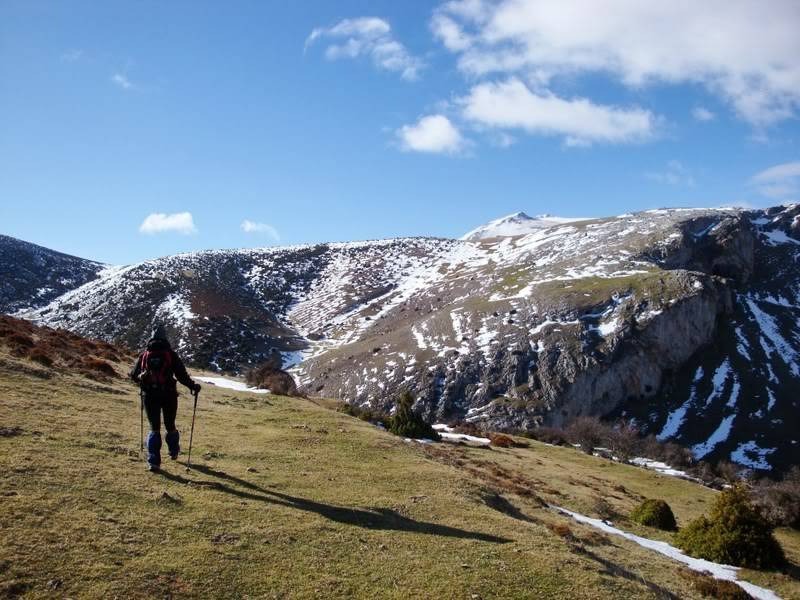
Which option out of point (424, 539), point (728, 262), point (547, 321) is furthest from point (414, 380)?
point (728, 262)

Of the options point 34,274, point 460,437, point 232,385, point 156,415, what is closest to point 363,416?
point 232,385

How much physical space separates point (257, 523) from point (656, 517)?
21.5m

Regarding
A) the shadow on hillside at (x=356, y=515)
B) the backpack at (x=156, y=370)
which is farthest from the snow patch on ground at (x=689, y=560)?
the backpack at (x=156, y=370)

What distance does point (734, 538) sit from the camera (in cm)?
2186

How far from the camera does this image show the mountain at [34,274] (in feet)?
462

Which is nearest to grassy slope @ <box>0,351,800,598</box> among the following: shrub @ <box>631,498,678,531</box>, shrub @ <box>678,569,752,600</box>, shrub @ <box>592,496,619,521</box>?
shrub @ <box>678,569,752,600</box>

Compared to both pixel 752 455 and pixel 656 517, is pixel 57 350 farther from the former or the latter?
pixel 752 455

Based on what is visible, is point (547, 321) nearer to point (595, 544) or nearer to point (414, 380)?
point (414, 380)

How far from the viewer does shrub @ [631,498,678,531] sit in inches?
1057

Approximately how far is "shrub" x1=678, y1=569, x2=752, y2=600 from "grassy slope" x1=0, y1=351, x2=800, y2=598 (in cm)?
58

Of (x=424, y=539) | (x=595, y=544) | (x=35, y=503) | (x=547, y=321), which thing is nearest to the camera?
(x=35, y=503)

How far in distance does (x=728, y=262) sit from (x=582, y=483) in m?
161

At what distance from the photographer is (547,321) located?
11988 centimetres

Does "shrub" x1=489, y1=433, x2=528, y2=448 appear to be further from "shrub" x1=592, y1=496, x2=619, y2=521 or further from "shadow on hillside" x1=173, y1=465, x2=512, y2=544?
"shadow on hillside" x1=173, y1=465, x2=512, y2=544
